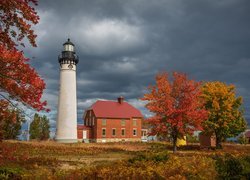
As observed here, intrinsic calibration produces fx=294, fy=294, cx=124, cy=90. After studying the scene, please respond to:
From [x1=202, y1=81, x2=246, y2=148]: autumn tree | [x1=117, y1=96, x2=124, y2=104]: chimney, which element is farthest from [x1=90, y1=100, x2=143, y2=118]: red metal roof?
[x1=202, y1=81, x2=246, y2=148]: autumn tree

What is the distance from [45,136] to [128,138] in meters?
17.7

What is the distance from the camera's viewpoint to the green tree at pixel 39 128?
61312 mm

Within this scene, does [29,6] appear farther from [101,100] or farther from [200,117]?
[101,100]

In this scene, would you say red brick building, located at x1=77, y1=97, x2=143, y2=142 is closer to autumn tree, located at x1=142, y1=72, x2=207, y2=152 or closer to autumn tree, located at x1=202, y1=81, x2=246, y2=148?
autumn tree, located at x1=202, y1=81, x2=246, y2=148

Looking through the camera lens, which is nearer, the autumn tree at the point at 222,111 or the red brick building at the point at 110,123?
the autumn tree at the point at 222,111

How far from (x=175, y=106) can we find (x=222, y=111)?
1177 centimetres

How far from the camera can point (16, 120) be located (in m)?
9.90

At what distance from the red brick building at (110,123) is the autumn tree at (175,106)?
104 ft

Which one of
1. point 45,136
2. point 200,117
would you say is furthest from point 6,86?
point 45,136

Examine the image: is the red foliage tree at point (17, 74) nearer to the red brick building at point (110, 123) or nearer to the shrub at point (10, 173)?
the shrub at point (10, 173)

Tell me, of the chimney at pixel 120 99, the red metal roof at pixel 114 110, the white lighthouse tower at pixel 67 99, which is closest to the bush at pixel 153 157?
the white lighthouse tower at pixel 67 99

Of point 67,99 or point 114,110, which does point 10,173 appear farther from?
point 114,110

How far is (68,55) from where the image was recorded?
53688 millimetres

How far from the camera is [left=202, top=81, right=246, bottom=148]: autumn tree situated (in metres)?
39.4
